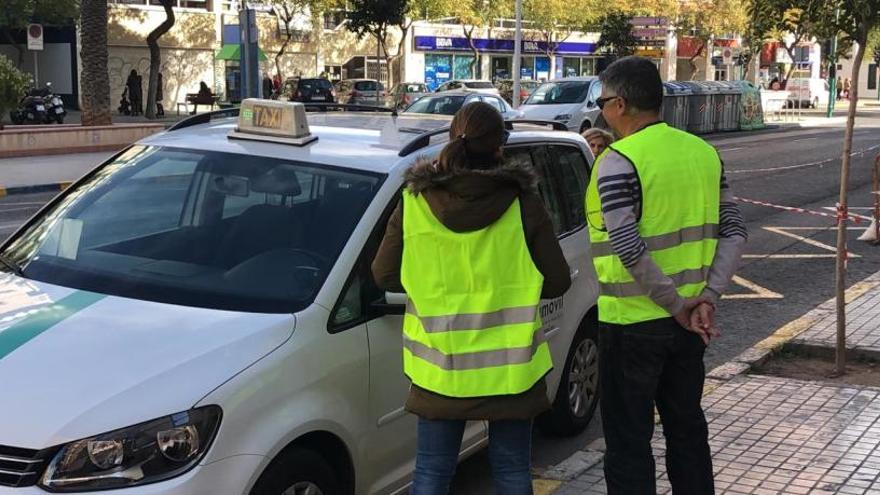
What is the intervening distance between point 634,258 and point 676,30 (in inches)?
2411

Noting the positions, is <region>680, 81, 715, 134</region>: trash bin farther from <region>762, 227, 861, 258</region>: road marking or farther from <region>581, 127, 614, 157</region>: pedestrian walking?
<region>581, 127, 614, 157</region>: pedestrian walking

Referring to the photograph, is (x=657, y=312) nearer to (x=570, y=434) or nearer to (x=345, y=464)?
(x=345, y=464)

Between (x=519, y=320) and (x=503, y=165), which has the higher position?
(x=503, y=165)

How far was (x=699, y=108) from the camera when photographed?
32938mm

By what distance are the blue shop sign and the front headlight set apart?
5520 centimetres

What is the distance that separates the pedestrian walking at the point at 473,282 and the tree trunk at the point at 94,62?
2168 cm

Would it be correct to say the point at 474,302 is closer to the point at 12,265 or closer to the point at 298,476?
the point at 298,476

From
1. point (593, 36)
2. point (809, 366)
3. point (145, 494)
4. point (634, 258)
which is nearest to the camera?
point (145, 494)

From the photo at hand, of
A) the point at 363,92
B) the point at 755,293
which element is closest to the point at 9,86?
the point at 755,293

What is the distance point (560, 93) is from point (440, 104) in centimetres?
473

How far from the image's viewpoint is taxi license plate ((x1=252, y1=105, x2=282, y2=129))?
14.2 feet

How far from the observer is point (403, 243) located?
327cm

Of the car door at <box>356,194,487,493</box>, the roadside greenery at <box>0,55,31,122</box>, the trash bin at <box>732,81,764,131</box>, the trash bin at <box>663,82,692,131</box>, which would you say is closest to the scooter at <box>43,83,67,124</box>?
the roadside greenery at <box>0,55,31,122</box>

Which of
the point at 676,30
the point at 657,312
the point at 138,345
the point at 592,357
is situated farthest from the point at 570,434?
the point at 676,30
